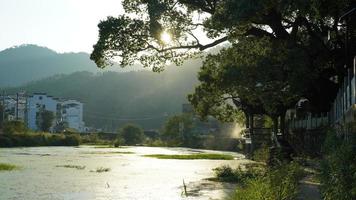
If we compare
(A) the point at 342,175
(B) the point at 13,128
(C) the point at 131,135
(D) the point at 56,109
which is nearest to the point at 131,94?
(D) the point at 56,109

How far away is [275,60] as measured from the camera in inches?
898

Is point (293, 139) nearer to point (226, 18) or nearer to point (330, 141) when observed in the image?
point (226, 18)

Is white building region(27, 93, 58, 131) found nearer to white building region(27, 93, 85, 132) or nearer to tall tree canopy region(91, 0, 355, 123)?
white building region(27, 93, 85, 132)

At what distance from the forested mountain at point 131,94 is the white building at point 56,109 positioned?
54.0ft

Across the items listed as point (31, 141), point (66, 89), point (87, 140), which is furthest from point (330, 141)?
point (66, 89)

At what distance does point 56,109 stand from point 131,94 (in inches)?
1610

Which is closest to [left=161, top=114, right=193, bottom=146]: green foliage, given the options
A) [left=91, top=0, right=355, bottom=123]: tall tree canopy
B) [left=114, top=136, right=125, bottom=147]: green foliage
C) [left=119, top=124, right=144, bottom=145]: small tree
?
[left=114, top=136, right=125, bottom=147]: green foliage

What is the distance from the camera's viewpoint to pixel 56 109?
137 m

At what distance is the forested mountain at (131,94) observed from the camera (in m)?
163

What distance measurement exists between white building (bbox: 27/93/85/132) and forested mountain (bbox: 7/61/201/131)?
16.4 meters

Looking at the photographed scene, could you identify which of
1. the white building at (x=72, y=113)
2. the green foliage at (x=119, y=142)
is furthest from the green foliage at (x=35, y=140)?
the white building at (x=72, y=113)

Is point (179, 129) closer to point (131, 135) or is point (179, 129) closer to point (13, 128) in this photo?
point (131, 135)

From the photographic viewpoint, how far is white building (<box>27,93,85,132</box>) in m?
125

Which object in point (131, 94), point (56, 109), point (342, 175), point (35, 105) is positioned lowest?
point (342, 175)
